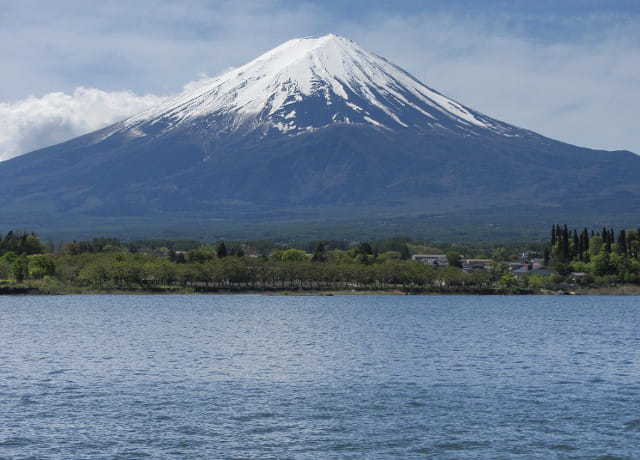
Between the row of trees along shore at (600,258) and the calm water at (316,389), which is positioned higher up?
the row of trees along shore at (600,258)

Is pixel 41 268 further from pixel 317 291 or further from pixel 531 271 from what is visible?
pixel 531 271

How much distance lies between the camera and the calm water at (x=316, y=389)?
1115 inches

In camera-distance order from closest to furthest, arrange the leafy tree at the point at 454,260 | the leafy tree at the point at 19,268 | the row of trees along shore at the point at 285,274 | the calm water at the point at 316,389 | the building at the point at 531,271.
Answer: the calm water at the point at 316,389 < the leafy tree at the point at 19,268 < the row of trees along shore at the point at 285,274 < the building at the point at 531,271 < the leafy tree at the point at 454,260

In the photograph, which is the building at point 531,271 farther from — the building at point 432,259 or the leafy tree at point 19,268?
the leafy tree at point 19,268

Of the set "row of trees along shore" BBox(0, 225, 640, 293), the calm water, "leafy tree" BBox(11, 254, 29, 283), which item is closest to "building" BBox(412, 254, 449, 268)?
"row of trees along shore" BBox(0, 225, 640, 293)

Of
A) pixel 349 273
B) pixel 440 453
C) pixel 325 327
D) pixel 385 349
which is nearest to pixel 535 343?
pixel 385 349

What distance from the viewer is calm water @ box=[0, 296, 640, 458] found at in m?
28.3

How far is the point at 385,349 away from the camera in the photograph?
52.2 meters

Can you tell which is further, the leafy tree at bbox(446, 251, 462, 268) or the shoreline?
the leafy tree at bbox(446, 251, 462, 268)

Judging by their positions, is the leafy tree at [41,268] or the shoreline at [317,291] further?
the leafy tree at [41,268]

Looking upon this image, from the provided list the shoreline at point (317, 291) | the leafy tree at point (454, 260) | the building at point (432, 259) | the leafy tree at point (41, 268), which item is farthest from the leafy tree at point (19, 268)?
the building at point (432, 259)

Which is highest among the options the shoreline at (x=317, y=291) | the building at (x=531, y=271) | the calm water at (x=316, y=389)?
the building at (x=531, y=271)

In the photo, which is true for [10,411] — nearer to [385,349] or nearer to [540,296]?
[385,349]

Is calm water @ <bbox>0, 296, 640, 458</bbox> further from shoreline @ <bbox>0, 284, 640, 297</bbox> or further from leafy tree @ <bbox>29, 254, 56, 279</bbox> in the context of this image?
leafy tree @ <bbox>29, 254, 56, 279</bbox>
